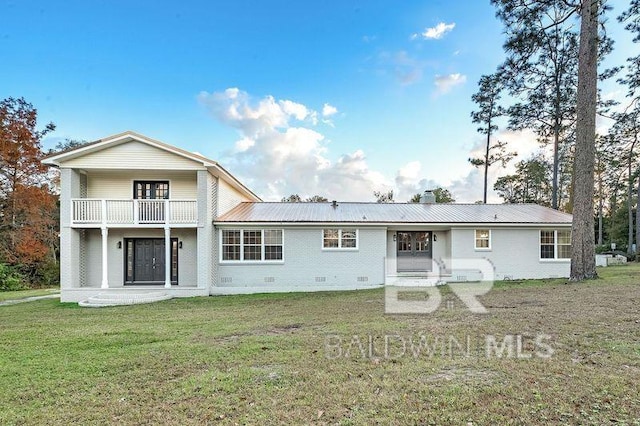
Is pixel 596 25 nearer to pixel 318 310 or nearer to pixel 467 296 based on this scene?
pixel 467 296

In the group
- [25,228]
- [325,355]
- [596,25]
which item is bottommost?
[325,355]

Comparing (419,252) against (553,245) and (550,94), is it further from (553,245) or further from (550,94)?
(550,94)

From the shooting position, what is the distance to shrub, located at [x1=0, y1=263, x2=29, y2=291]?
22.0 meters

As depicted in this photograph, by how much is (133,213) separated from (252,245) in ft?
16.4

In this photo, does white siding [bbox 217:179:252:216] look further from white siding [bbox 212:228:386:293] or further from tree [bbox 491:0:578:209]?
tree [bbox 491:0:578:209]

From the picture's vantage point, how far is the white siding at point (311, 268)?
15.4 metres

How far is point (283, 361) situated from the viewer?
5.43 metres

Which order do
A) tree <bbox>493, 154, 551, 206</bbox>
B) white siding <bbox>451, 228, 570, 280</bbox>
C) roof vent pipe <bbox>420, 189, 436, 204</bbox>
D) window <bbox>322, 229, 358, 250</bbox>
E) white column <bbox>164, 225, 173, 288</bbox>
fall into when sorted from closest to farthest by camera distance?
white column <bbox>164, 225, 173, 288</bbox>, window <bbox>322, 229, 358, 250</bbox>, white siding <bbox>451, 228, 570, 280</bbox>, roof vent pipe <bbox>420, 189, 436, 204</bbox>, tree <bbox>493, 154, 551, 206</bbox>

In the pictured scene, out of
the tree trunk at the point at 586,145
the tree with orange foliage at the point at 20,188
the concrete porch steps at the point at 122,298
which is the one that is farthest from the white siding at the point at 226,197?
the tree trunk at the point at 586,145

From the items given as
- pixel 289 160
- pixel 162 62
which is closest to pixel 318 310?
pixel 162 62

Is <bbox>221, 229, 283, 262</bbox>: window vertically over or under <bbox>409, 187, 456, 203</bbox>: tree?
under

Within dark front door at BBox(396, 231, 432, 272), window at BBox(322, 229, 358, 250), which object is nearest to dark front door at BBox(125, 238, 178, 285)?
window at BBox(322, 229, 358, 250)

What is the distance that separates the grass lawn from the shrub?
1726 centimetres

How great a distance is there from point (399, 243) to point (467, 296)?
5839 millimetres
